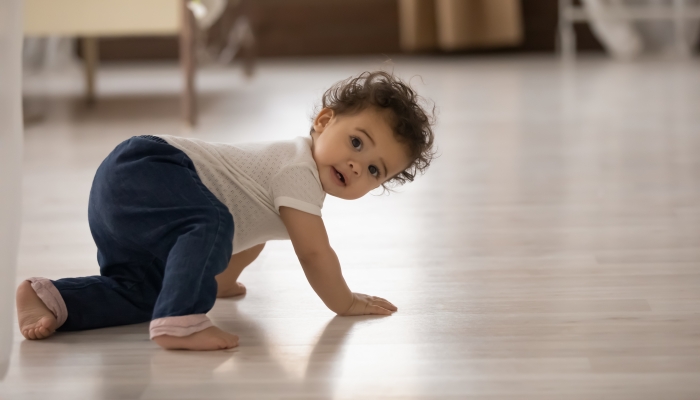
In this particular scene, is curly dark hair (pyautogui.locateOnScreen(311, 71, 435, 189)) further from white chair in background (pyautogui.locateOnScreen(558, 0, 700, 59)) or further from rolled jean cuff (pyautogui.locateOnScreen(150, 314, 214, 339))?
white chair in background (pyautogui.locateOnScreen(558, 0, 700, 59))

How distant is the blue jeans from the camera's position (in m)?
0.87

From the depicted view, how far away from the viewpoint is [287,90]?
3486mm

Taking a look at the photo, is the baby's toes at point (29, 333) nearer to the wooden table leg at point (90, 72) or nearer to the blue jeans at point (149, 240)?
the blue jeans at point (149, 240)

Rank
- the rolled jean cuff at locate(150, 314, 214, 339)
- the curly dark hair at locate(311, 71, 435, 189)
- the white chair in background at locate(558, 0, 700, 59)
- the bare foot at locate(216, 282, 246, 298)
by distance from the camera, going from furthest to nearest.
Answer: the white chair in background at locate(558, 0, 700, 59)
the bare foot at locate(216, 282, 246, 298)
the curly dark hair at locate(311, 71, 435, 189)
the rolled jean cuff at locate(150, 314, 214, 339)

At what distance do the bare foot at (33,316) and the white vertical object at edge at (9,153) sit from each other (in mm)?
193

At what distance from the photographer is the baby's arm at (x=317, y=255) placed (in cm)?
96

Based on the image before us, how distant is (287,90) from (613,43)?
1.94 m

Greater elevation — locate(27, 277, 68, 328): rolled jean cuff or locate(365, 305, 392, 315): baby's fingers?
Answer: locate(27, 277, 68, 328): rolled jean cuff

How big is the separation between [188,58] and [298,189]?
1.64 metres

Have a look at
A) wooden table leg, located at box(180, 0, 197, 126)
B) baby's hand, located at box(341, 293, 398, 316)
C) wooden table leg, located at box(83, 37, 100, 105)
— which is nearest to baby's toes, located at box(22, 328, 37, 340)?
baby's hand, located at box(341, 293, 398, 316)

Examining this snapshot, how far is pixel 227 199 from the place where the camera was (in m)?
0.99

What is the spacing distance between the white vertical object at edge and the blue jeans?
177 mm

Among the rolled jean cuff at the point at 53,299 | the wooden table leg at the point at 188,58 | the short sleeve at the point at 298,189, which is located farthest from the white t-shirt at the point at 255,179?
the wooden table leg at the point at 188,58

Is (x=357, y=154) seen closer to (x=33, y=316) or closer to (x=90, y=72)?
(x=33, y=316)
